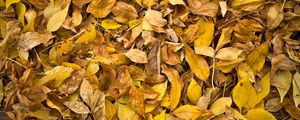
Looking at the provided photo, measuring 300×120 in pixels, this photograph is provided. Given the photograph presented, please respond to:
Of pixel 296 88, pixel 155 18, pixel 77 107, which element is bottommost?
pixel 77 107

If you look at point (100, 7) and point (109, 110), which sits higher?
point (100, 7)

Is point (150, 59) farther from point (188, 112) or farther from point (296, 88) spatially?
point (296, 88)

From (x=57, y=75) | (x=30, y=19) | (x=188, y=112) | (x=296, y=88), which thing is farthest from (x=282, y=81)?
(x=30, y=19)

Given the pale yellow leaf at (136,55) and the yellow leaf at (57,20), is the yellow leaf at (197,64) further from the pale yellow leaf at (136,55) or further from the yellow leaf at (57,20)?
the yellow leaf at (57,20)

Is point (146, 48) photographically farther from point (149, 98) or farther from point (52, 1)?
point (52, 1)

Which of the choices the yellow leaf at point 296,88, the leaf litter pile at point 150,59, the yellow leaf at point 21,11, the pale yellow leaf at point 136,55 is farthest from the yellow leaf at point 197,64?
the yellow leaf at point 21,11

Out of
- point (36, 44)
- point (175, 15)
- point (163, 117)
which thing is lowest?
point (163, 117)

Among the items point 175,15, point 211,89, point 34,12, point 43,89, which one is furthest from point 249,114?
point 34,12
